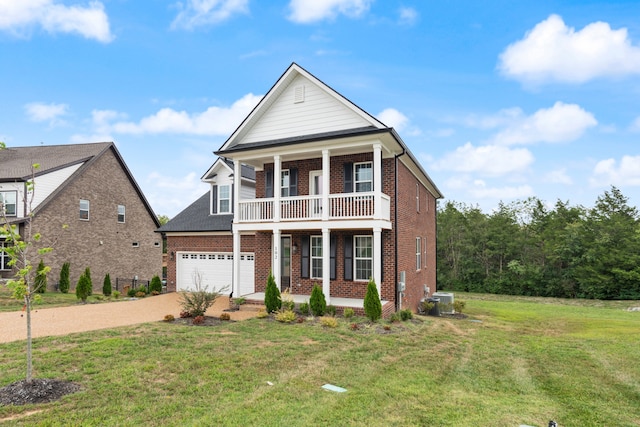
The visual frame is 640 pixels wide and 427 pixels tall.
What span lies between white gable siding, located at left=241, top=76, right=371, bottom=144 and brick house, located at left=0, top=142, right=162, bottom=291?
1381 cm

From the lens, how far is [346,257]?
14242mm

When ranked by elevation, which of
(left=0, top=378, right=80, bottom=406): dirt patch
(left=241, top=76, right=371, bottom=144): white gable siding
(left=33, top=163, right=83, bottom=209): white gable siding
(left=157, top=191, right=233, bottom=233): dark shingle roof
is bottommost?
(left=0, top=378, right=80, bottom=406): dirt patch

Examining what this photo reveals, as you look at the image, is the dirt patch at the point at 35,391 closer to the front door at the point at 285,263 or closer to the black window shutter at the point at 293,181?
the front door at the point at 285,263

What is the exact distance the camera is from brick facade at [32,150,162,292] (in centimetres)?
2108

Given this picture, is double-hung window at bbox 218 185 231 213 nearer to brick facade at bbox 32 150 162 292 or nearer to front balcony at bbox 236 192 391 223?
front balcony at bbox 236 192 391 223

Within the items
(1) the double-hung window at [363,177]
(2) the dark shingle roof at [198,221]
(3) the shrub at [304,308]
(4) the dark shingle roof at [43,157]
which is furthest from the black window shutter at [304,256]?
(4) the dark shingle roof at [43,157]

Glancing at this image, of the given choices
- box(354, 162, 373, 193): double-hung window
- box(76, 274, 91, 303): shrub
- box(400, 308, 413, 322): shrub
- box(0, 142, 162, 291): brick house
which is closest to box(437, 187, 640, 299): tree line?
box(400, 308, 413, 322): shrub

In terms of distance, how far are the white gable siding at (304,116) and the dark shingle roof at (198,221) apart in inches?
221

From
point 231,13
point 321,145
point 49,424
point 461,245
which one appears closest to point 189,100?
point 231,13

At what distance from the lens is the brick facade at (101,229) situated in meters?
21.1

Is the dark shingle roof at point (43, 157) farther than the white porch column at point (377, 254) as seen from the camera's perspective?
Yes

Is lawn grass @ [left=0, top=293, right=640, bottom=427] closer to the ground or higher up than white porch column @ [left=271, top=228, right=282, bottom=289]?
closer to the ground

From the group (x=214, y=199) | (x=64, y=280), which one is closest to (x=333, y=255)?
(x=214, y=199)

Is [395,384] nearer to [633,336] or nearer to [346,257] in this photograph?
[346,257]
